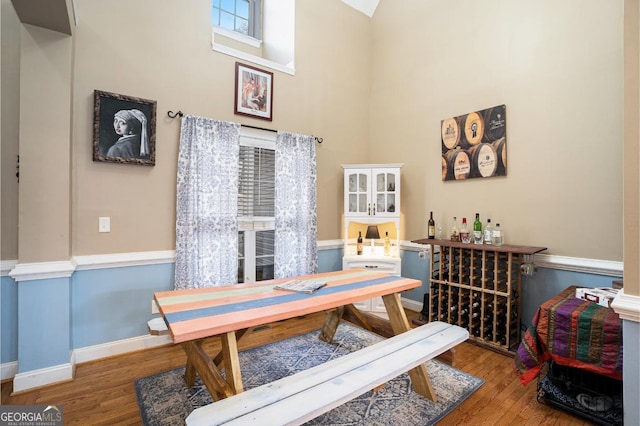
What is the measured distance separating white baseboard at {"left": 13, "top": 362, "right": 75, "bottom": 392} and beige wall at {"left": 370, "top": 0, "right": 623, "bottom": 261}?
11.6 ft

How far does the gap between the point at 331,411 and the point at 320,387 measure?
654 mm

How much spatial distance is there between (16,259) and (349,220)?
3.08 metres

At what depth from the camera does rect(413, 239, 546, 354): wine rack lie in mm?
2648

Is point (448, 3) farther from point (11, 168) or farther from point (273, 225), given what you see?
point (11, 168)

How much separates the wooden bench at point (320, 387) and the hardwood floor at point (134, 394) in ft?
1.65

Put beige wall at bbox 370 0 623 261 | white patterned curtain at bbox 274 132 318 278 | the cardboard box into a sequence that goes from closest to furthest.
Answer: the cardboard box < beige wall at bbox 370 0 623 261 < white patterned curtain at bbox 274 132 318 278

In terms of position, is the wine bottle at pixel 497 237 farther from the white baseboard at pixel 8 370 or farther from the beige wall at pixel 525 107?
the white baseboard at pixel 8 370

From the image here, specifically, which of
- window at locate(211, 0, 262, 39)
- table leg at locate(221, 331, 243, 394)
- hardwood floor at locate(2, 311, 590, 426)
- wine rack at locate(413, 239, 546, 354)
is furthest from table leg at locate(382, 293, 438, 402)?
window at locate(211, 0, 262, 39)

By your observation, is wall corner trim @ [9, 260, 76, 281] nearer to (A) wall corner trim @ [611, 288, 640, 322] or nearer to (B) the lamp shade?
(B) the lamp shade

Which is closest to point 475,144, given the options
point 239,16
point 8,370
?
point 239,16

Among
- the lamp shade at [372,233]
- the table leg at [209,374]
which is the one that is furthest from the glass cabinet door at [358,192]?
the table leg at [209,374]

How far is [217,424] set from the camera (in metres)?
1.13

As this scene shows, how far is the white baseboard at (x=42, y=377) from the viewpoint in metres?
2.06

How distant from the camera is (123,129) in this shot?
2.59 m
